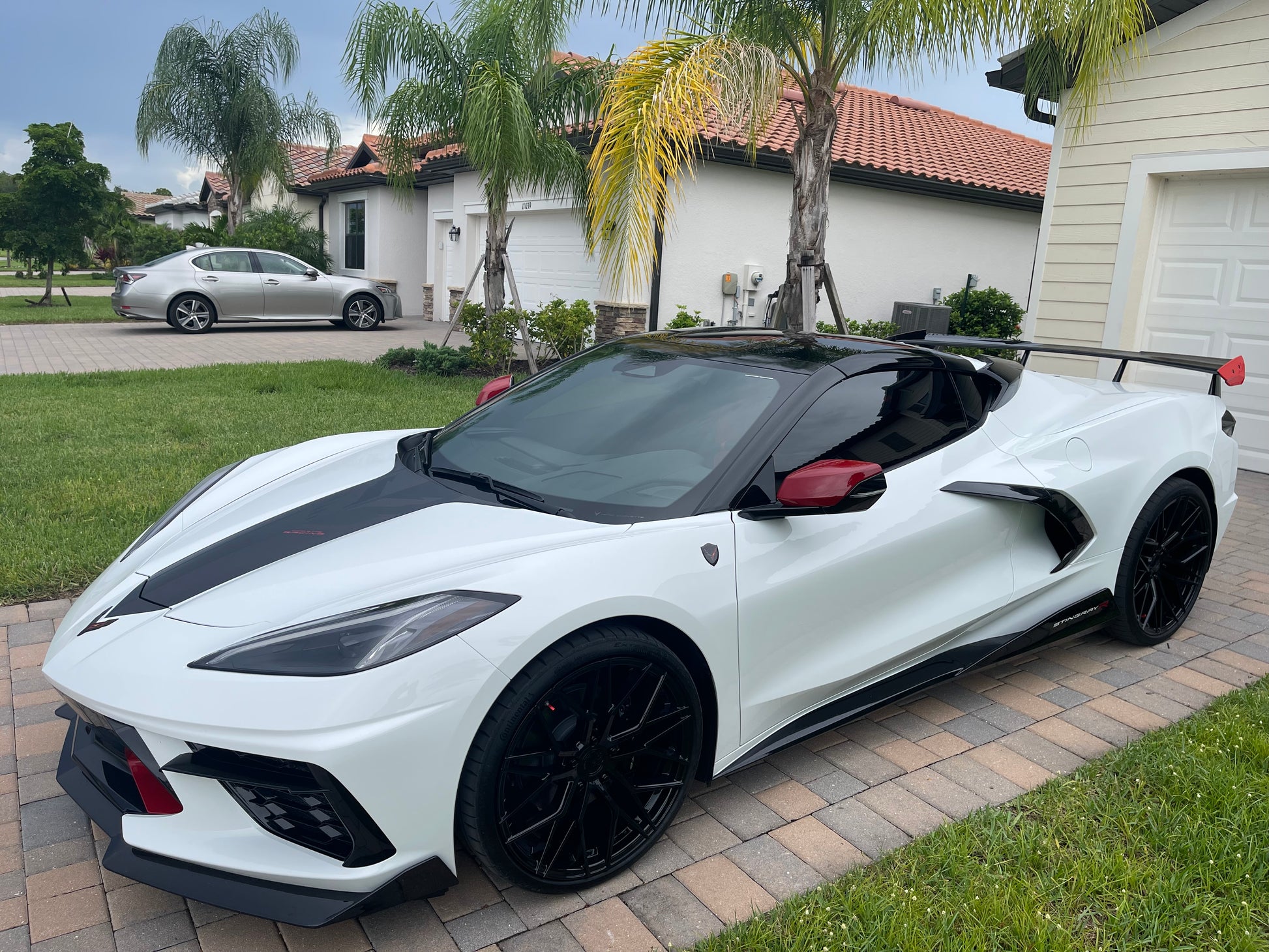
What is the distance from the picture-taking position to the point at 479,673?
2057 millimetres

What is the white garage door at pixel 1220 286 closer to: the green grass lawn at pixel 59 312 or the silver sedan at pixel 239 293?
the silver sedan at pixel 239 293

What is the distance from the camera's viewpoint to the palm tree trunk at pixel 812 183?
702cm

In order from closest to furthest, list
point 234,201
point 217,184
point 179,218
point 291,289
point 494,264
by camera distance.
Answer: point 494,264 < point 291,289 < point 234,201 < point 217,184 < point 179,218

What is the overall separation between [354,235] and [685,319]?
531 inches

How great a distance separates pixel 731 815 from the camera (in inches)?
108

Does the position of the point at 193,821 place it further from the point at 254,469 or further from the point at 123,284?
the point at 123,284

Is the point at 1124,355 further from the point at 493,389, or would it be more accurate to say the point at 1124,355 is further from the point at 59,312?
the point at 59,312

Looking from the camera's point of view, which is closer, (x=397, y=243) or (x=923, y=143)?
(x=923, y=143)

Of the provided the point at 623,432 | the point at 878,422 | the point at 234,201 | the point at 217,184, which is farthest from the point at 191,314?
the point at 217,184

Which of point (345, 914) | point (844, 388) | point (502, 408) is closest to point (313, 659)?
point (345, 914)

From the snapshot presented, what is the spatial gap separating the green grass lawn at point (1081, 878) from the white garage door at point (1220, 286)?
5926mm

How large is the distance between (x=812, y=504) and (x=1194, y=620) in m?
2.97

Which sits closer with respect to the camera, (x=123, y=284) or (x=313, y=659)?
(x=313, y=659)

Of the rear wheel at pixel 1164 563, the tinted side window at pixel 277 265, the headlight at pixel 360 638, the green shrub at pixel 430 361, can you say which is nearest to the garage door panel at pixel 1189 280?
the rear wheel at pixel 1164 563
